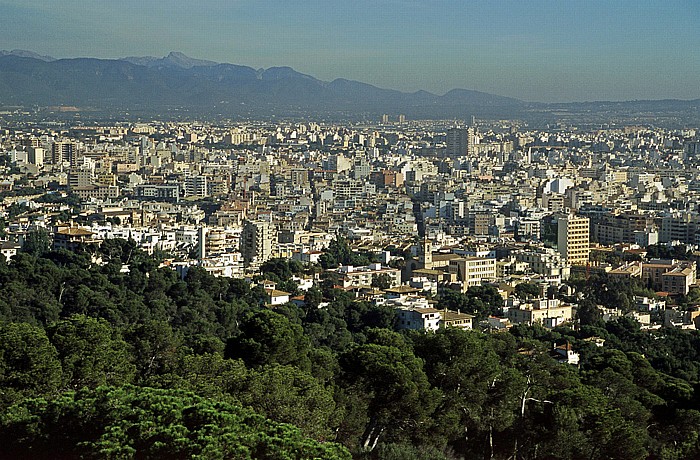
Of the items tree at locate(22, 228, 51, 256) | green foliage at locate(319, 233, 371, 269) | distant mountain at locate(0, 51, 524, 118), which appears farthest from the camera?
distant mountain at locate(0, 51, 524, 118)

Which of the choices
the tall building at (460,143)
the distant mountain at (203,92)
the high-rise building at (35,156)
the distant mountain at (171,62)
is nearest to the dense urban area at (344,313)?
the high-rise building at (35,156)

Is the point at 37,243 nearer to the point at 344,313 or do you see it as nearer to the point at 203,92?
the point at 344,313

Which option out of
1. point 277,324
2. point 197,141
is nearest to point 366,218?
point 277,324

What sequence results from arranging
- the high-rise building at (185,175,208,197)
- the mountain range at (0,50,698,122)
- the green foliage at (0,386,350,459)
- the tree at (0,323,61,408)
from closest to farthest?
the green foliage at (0,386,350,459), the tree at (0,323,61,408), the high-rise building at (185,175,208,197), the mountain range at (0,50,698,122)

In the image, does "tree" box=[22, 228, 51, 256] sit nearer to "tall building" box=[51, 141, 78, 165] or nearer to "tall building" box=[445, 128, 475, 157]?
"tall building" box=[51, 141, 78, 165]

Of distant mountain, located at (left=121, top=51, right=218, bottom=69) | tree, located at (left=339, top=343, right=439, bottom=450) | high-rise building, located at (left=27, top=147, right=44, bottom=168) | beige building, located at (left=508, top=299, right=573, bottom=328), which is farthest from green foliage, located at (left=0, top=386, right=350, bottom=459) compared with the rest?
distant mountain, located at (left=121, top=51, right=218, bottom=69)

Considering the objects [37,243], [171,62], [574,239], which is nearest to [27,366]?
[37,243]
